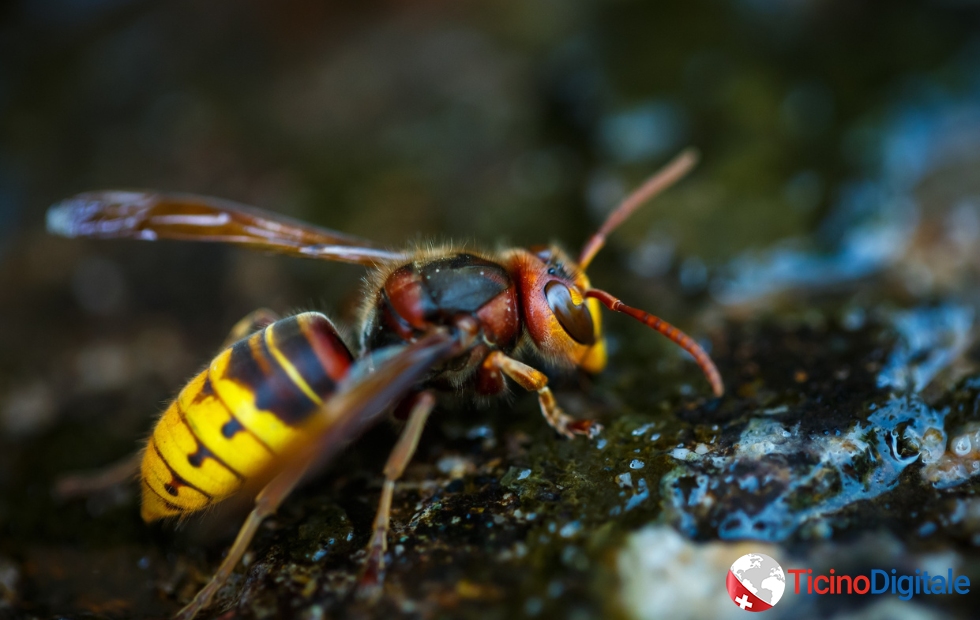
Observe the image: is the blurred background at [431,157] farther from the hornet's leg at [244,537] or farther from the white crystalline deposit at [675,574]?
the white crystalline deposit at [675,574]

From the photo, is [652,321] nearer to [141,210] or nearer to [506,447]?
[506,447]

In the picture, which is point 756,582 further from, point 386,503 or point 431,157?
point 431,157

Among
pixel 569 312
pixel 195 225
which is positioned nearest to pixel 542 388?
pixel 569 312

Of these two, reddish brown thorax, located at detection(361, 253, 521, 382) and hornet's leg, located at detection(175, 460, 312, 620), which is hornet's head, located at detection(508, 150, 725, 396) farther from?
hornet's leg, located at detection(175, 460, 312, 620)

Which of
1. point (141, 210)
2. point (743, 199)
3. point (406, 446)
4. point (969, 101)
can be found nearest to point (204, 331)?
point (141, 210)

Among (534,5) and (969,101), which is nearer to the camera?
(969,101)

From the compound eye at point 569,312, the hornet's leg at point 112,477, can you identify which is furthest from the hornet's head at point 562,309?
the hornet's leg at point 112,477
